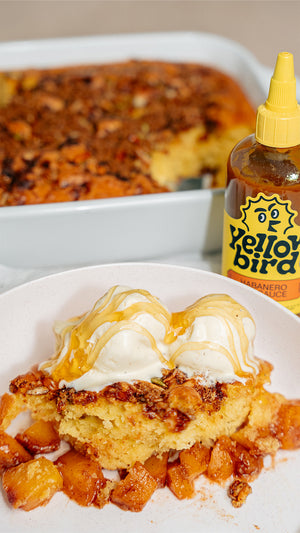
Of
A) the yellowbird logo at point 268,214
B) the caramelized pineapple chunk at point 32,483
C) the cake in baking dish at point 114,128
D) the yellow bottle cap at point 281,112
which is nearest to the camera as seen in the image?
the caramelized pineapple chunk at point 32,483

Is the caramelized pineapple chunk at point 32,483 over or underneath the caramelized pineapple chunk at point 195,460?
over

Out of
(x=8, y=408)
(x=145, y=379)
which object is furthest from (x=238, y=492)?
(x=8, y=408)

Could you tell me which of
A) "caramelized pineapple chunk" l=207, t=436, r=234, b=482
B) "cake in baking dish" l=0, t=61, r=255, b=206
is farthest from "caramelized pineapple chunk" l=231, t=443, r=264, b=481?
"cake in baking dish" l=0, t=61, r=255, b=206

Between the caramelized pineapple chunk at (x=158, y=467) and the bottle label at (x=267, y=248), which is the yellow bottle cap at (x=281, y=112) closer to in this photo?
the bottle label at (x=267, y=248)

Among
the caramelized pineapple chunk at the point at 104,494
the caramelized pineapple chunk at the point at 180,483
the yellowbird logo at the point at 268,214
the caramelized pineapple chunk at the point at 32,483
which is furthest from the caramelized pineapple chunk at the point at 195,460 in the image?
the yellowbird logo at the point at 268,214

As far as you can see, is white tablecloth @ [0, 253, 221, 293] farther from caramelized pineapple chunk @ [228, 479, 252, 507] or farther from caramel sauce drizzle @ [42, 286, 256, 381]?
caramelized pineapple chunk @ [228, 479, 252, 507]

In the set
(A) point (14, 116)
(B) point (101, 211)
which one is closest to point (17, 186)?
(B) point (101, 211)

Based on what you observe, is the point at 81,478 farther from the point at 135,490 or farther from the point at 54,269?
the point at 54,269

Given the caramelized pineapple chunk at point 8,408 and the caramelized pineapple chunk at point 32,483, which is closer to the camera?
the caramelized pineapple chunk at point 32,483
